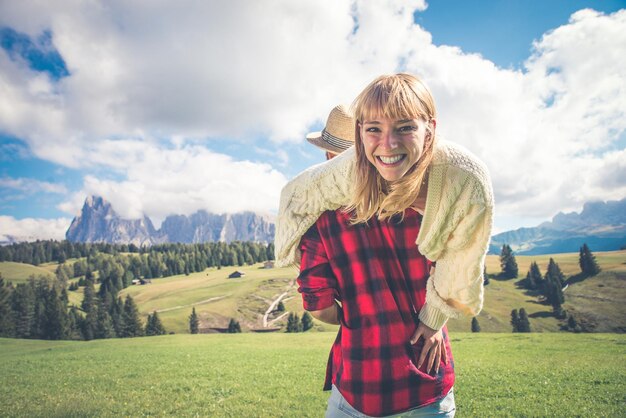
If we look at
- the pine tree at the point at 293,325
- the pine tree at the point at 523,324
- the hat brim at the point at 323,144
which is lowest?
the pine tree at the point at 523,324

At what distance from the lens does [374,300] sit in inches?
90.7

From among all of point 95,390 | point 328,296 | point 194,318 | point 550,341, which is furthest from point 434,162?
point 194,318

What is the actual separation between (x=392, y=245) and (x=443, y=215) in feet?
1.75

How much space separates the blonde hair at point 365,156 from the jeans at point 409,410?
4.04 feet

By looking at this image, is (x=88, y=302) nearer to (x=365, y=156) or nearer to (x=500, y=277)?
(x=365, y=156)

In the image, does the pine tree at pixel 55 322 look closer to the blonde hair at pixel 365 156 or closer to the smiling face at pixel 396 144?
the blonde hair at pixel 365 156

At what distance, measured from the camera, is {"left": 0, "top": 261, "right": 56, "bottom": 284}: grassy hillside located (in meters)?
137

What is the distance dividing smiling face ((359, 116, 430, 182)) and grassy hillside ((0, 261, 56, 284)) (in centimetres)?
17131

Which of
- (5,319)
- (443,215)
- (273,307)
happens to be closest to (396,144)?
(443,215)

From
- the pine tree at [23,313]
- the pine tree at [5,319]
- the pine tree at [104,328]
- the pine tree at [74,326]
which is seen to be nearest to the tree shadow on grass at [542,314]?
the pine tree at [104,328]

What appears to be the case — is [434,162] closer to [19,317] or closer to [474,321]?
[474,321]

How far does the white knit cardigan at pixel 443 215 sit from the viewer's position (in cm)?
190

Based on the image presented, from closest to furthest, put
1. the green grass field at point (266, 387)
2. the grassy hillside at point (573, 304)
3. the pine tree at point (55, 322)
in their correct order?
the green grass field at point (266, 387)
the pine tree at point (55, 322)
the grassy hillside at point (573, 304)

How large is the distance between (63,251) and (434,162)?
696 feet
